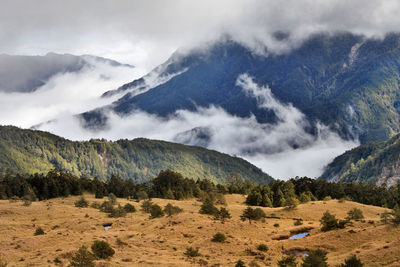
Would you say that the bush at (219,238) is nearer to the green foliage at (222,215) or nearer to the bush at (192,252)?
the bush at (192,252)

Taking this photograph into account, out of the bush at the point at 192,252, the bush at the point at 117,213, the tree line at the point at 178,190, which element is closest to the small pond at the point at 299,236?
the bush at the point at 192,252

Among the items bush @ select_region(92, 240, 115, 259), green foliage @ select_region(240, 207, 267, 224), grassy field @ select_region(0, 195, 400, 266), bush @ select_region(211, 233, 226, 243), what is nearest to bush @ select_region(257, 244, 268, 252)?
grassy field @ select_region(0, 195, 400, 266)

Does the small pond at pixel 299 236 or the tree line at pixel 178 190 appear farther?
the tree line at pixel 178 190

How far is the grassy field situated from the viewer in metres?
65.0

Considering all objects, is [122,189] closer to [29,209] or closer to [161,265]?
[29,209]

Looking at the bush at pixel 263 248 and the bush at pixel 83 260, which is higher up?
the bush at pixel 83 260

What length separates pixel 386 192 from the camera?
185 metres

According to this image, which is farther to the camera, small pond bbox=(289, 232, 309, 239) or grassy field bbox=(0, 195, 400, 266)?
small pond bbox=(289, 232, 309, 239)

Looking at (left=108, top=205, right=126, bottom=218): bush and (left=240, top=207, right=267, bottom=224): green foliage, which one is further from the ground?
(left=108, top=205, right=126, bottom=218): bush

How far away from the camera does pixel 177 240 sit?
80.1 m

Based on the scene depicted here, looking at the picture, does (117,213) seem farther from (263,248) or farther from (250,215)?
(263,248)

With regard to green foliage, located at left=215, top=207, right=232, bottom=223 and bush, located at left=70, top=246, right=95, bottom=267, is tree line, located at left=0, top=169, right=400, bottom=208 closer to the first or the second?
green foliage, located at left=215, top=207, right=232, bottom=223

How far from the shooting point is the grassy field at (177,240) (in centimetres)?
6500

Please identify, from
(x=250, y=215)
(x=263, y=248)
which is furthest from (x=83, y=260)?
(x=250, y=215)
